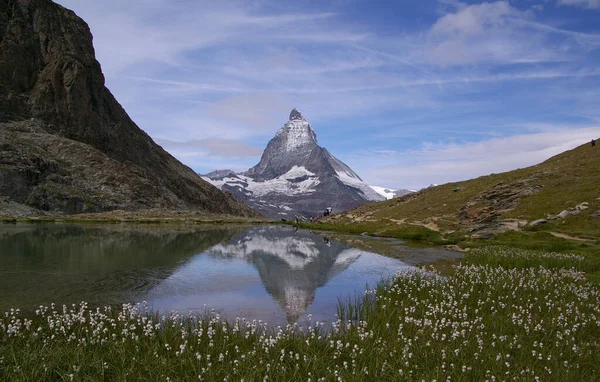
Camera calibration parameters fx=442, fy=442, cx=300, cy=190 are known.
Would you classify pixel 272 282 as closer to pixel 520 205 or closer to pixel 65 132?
pixel 520 205

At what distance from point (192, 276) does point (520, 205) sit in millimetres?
50602

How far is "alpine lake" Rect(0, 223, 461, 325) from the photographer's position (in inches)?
757

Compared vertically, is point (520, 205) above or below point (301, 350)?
above

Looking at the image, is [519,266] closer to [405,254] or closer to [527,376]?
[405,254]

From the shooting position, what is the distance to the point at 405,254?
42469mm

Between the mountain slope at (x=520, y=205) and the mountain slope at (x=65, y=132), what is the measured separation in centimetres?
7717

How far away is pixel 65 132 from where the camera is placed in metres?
144

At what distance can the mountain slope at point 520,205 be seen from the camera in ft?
167

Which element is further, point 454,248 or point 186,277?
point 454,248

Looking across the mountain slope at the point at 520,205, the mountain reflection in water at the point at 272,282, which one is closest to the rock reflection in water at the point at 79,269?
the mountain reflection in water at the point at 272,282

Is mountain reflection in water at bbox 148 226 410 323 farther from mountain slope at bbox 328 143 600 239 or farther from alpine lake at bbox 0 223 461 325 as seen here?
mountain slope at bbox 328 143 600 239

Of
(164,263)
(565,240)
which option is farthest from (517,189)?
(164,263)

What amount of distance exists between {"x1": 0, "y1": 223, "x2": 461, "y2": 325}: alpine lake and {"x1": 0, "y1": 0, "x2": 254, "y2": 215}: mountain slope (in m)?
71.3

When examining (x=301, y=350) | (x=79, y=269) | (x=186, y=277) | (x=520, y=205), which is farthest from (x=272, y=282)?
(x=520, y=205)
